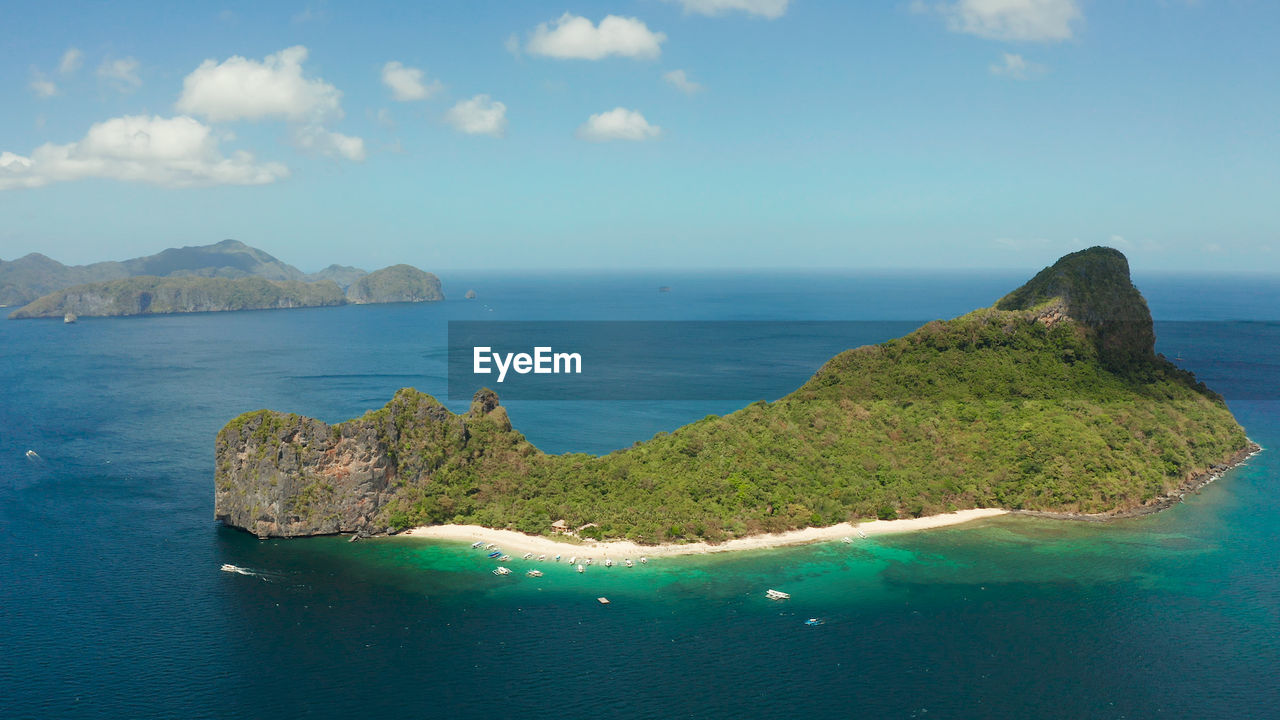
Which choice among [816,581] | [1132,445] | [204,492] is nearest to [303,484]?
[204,492]

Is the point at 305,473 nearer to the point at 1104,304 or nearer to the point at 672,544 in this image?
the point at 672,544

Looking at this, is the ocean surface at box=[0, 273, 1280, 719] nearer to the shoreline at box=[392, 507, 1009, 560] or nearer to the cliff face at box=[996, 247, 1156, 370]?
the shoreline at box=[392, 507, 1009, 560]

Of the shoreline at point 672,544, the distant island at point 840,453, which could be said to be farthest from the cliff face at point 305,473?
the shoreline at point 672,544

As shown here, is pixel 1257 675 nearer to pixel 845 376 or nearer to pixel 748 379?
pixel 845 376

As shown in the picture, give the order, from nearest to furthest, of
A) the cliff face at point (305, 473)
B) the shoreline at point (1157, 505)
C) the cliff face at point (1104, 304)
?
the cliff face at point (305, 473) → the shoreline at point (1157, 505) → the cliff face at point (1104, 304)

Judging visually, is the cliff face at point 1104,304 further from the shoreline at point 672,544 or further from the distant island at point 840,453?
the shoreline at point 672,544

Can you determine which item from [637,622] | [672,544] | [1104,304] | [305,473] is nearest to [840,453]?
[672,544]
